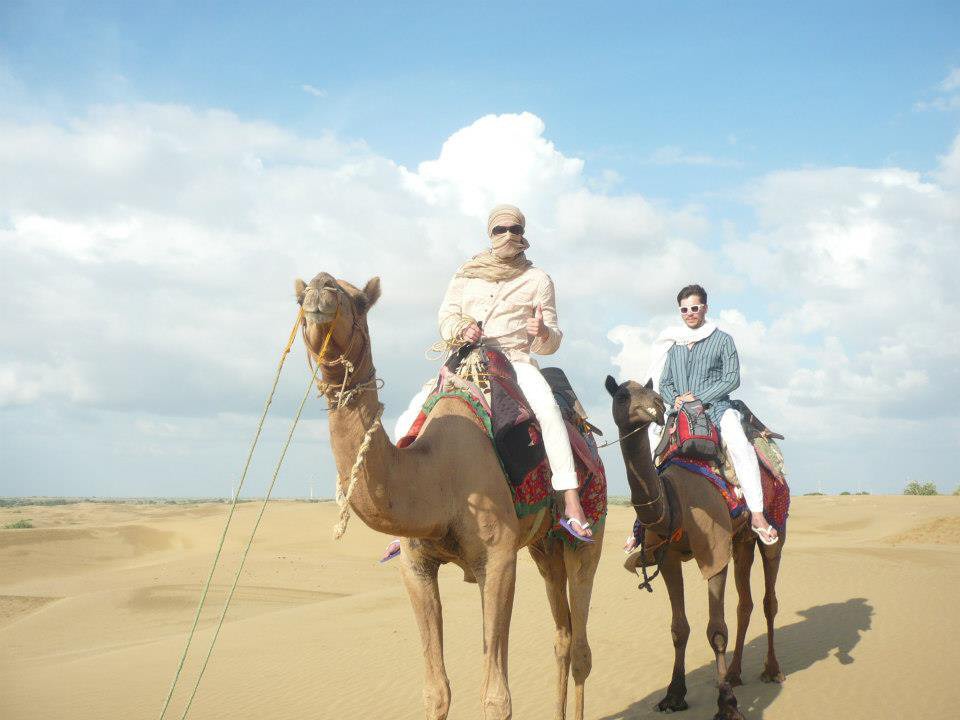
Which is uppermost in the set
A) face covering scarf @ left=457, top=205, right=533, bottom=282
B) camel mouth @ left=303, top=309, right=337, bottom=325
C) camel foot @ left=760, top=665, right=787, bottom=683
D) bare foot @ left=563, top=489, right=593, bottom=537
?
face covering scarf @ left=457, top=205, right=533, bottom=282

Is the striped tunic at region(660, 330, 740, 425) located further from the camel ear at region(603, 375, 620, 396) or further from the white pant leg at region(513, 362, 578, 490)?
the white pant leg at region(513, 362, 578, 490)

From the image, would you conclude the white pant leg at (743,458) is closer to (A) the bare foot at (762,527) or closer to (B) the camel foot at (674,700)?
(A) the bare foot at (762,527)

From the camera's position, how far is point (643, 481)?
7.13m

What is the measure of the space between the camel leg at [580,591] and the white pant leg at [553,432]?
1.17m

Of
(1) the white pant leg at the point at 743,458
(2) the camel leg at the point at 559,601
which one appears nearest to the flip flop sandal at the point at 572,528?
(2) the camel leg at the point at 559,601

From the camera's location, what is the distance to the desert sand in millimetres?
9008

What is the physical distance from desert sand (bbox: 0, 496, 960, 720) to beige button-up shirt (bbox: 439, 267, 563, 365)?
4.39 m

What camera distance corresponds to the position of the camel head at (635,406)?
7023 mm

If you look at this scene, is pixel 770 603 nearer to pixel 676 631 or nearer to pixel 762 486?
pixel 762 486

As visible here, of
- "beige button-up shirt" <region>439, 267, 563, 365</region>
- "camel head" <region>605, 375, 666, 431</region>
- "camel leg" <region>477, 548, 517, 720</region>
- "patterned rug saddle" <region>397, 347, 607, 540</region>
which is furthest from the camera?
"camel head" <region>605, 375, 666, 431</region>

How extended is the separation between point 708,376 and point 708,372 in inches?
1.8

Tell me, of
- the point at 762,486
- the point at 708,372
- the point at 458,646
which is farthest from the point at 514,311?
the point at 458,646

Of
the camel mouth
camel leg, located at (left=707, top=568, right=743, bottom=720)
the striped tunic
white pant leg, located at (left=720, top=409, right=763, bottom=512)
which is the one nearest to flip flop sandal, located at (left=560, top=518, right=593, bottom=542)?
the camel mouth

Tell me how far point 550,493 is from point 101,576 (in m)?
25.2
